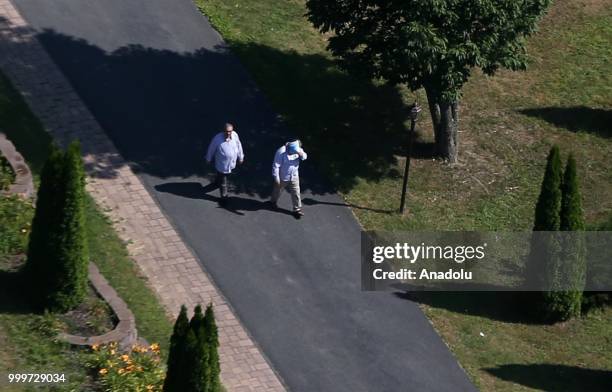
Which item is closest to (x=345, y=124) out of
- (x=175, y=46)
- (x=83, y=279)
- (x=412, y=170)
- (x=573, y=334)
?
(x=412, y=170)

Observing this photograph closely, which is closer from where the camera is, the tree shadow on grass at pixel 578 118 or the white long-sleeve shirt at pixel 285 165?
the white long-sleeve shirt at pixel 285 165

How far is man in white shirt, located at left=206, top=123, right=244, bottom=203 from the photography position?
20906 millimetres

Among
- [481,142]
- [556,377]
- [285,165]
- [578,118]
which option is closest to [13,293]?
[285,165]

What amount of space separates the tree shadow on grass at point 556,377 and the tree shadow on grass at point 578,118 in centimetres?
673

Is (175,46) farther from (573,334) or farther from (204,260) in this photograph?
(573,334)

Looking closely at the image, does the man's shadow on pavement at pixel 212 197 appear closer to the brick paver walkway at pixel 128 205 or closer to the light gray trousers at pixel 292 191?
the light gray trousers at pixel 292 191

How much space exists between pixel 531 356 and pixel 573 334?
107 cm

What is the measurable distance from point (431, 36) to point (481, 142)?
13.1 feet

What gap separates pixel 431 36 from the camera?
68.5ft

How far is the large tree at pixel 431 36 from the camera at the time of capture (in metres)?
20.9

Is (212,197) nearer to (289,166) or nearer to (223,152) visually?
(223,152)

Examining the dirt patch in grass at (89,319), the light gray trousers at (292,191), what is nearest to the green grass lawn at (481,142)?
the light gray trousers at (292,191)

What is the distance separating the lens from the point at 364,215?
21922 mm

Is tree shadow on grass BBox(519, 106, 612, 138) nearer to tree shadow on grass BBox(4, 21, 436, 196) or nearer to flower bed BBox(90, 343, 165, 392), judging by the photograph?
tree shadow on grass BBox(4, 21, 436, 196)
